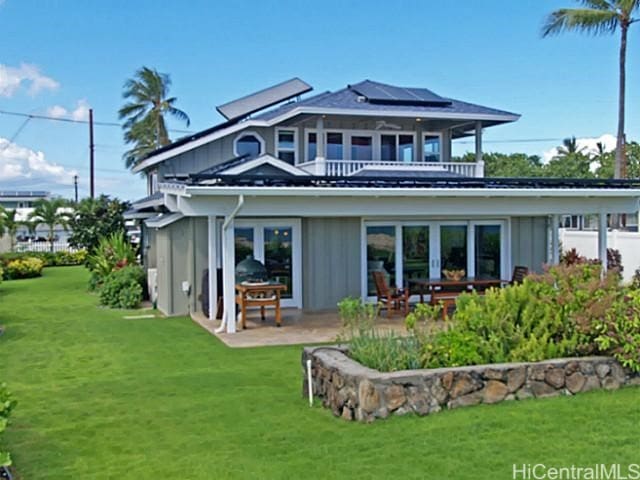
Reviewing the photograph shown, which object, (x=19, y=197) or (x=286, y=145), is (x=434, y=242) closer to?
(x=286, y=145)

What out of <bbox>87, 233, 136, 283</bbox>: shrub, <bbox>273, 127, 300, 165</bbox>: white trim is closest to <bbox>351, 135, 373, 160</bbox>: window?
<bbox>273, 127, 300, 165</bbox>: white trim

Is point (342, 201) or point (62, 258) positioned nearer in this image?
point (342, 201)

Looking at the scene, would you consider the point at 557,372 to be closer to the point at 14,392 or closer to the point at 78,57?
the point at 14,392

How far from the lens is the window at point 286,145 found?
61.4ft

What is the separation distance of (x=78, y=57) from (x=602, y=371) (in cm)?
2240

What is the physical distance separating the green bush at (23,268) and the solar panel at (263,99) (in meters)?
12.6

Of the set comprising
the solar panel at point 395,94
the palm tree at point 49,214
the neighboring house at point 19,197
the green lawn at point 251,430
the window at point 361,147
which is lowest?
the green lawn at point 251,430

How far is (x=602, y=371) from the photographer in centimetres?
713

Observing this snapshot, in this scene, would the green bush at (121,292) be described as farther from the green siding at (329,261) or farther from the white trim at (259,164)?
the green siding at (329,261)

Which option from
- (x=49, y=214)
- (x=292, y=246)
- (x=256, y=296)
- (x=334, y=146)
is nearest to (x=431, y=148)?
(x=334, y=146)

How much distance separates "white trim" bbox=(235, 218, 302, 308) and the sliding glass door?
165 centimetres

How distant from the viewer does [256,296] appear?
43.5ft

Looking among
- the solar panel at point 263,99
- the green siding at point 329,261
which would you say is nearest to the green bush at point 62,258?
the solar panel at point 263,99

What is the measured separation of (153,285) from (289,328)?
20.0 ft
